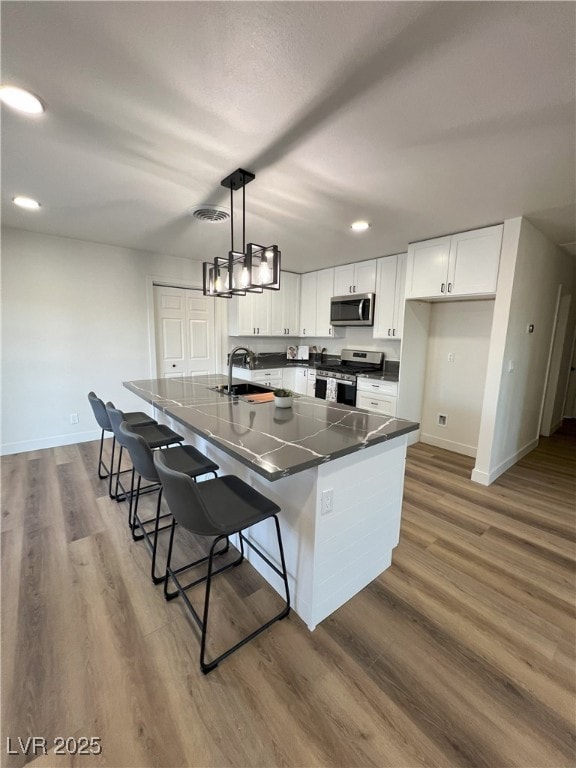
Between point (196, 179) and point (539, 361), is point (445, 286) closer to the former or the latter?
point (539, 361)

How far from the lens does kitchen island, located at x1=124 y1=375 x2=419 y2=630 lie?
1.43m

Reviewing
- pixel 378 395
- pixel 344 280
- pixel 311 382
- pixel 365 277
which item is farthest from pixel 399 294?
pixel 311 382

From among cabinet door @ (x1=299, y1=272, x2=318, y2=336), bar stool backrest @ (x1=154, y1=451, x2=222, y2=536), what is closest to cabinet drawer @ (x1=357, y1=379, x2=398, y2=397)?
cabinet door @ (x1=299, y1=272, x2=318, y2=336)

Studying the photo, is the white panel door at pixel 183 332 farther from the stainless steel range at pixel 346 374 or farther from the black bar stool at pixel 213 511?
the black bar stool at pixel 213 511

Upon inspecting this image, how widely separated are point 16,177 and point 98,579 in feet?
8.97

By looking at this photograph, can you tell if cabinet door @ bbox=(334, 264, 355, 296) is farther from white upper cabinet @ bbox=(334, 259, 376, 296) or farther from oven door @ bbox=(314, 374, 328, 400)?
oven door @ bbox=(314, 374, 328, 400)

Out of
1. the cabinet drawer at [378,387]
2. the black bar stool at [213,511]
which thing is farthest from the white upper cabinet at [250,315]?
the black bar stool at [213,511]

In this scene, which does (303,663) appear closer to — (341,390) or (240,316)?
(341,390)

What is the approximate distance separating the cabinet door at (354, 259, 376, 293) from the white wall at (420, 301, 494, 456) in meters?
0.87

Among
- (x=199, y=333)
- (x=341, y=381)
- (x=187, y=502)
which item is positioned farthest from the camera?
(x=199, y=333)

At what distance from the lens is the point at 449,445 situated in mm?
4066

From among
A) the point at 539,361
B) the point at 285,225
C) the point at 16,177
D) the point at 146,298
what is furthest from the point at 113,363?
the point at 539,361

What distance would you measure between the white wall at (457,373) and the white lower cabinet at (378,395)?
676 millimetres

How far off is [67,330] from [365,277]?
153 inches
